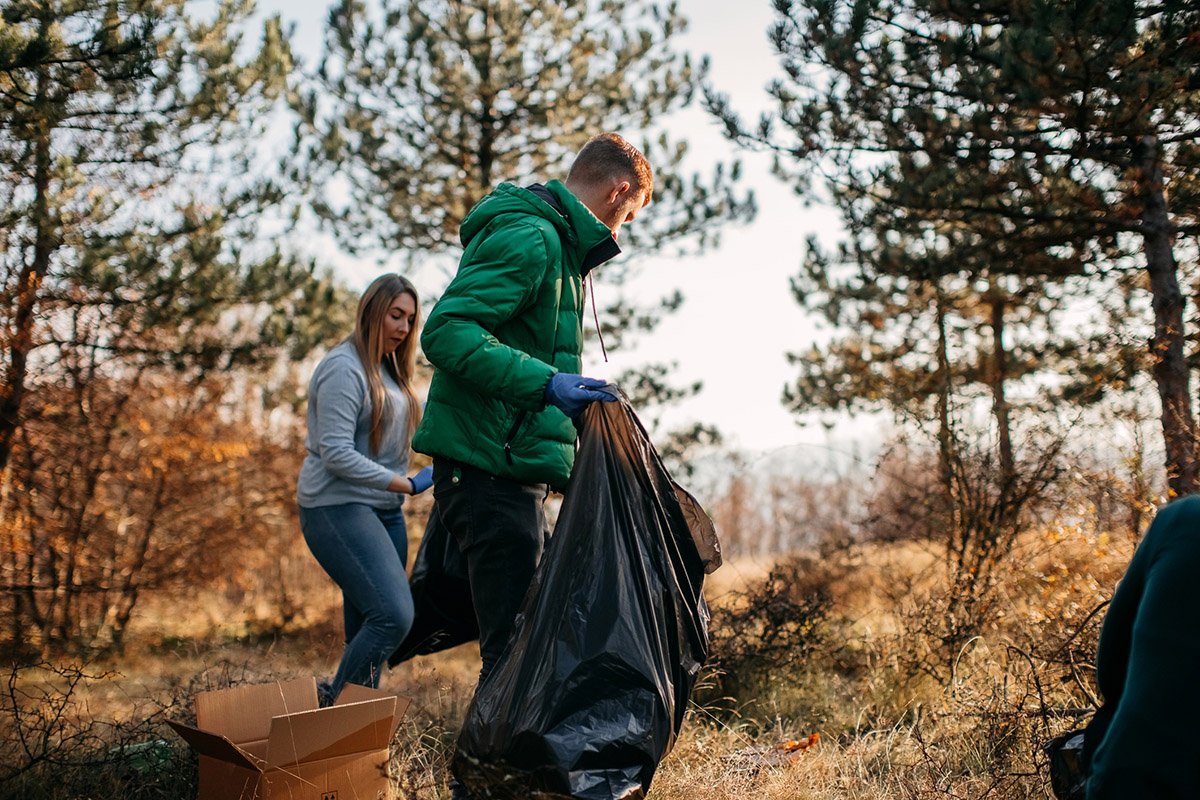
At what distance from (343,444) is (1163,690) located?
107 inches

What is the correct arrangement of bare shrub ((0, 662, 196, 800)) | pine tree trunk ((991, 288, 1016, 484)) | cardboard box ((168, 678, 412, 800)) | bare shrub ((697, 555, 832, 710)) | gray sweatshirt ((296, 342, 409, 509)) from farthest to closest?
1. pine tree trunk ((991, 288, 1016, 484))
2. bare shrub ((697, 555, 832, 710))
3. gray sweatshirt ((296, 342, 409, 509))
4. bare shrub ((0, 662, 196, 800))
5. cardboard box ((168, 678, 412, 800))

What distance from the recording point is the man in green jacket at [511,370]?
230 centimetres

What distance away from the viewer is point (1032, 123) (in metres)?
5.52

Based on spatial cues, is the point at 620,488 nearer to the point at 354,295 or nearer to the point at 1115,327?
the point at 1115,327

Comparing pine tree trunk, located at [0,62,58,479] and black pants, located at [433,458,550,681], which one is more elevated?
pine tree trunk, located at [0,62,58,479]

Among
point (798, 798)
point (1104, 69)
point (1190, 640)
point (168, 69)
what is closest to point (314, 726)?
point (798, 798)

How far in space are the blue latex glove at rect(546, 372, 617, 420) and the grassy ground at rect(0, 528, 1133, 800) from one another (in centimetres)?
122

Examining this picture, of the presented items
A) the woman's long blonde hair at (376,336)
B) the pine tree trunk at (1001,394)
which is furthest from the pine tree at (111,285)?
the pine tree trunk at (1001,394)

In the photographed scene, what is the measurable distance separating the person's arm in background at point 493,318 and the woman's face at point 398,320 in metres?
1.22

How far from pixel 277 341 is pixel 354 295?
1366 mm

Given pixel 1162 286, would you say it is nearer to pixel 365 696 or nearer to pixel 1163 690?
pixel 365 696

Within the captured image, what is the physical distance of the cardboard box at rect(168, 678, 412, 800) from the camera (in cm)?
238

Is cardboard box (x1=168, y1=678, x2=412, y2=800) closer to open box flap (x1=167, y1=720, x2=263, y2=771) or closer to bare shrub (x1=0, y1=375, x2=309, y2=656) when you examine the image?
open box flap (x1=167, y1=720, x2=263, y2=771)

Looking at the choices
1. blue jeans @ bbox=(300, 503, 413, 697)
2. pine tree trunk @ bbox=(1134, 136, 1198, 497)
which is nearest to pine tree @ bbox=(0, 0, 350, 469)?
blue jeans @ bbox=(300, 503, 413, 697)
